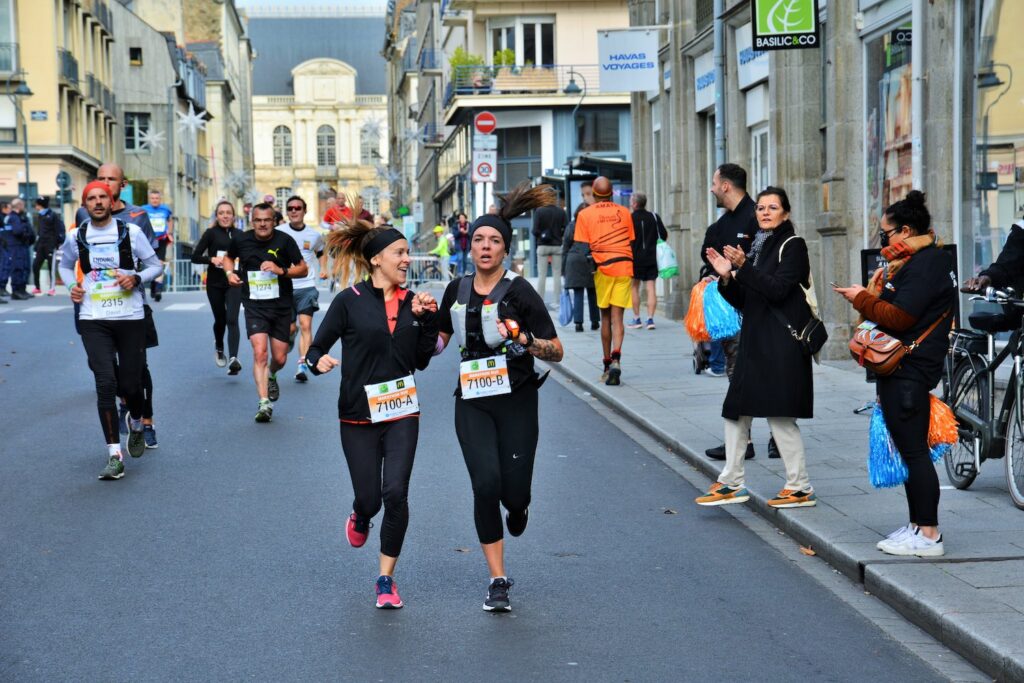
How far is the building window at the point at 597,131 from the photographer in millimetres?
50219

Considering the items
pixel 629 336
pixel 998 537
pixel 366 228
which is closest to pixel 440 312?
pixel 366 228

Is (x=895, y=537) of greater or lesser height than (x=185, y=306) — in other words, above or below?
below

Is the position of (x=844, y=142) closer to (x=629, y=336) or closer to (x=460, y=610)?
Answer: (x=629, y=336)

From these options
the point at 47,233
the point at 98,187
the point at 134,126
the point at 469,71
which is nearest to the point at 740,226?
the point at 98,187

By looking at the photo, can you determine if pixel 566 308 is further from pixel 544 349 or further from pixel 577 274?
pixel 544 349

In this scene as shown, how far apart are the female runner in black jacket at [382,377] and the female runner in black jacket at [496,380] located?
21 centimetres

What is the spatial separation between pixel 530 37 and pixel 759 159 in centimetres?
3070

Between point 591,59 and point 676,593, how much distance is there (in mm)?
44912

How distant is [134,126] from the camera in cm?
7525

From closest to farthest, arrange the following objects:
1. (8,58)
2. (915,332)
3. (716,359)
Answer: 1. (915,332)
2. (716,359)
3. (8,58)

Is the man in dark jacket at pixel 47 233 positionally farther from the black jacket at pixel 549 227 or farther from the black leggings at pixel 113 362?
the black leggings at pixel 113 362

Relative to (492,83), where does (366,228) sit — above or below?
below

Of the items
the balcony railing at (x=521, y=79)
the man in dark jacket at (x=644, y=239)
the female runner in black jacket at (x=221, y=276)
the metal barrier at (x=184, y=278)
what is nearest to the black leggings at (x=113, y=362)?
the female runner in black jacket at (x=221, y=276)

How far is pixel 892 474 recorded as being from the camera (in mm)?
6914
